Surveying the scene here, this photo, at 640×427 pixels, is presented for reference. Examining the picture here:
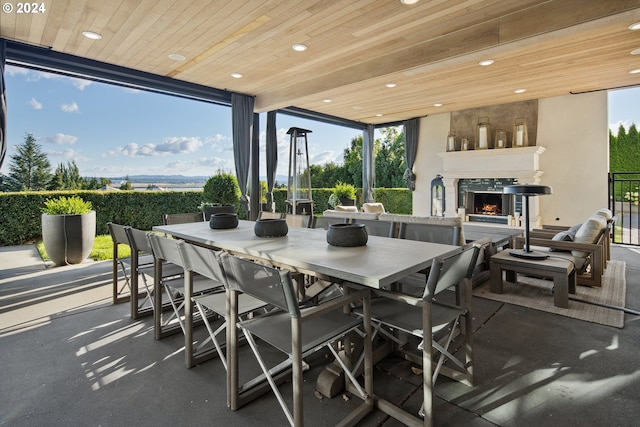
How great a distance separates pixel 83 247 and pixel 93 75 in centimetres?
→ 230

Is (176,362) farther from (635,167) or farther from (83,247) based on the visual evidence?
(635,167)

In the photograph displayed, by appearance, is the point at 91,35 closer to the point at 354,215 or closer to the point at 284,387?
the point at 354,215

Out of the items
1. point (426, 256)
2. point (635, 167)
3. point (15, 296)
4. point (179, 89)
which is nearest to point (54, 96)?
point (179, 89)

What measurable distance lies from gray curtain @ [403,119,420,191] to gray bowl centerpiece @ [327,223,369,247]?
697 centimetres

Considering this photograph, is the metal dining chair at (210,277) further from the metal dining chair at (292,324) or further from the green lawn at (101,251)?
the green lawn at (101,251)

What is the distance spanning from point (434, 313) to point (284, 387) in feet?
2.99

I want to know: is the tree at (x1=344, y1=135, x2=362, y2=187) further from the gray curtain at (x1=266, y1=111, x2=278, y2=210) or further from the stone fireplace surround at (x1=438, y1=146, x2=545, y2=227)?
the gray curtain at (x1=266, y1=111, x2=278, y2=210)

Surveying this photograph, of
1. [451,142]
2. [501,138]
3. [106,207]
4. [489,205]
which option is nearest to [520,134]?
[501,138]

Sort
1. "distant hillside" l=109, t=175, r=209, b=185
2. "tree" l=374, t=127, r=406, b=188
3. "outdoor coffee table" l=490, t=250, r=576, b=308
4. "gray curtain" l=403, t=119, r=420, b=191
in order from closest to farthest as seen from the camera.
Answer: "outdoor coffee table" l=490, t=250, r=576, b=308 < "distant hillside" l=109, t=175, r=209, b=185 < "gray curtain" l=403, t=119, r=420, b=191 < "tree" l=374, t=127, r=406, b=188

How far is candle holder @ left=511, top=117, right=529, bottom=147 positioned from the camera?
6789 mm

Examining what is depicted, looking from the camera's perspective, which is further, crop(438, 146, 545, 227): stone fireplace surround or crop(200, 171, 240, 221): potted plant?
crop(438, 146, 545, 227): stone fireplace surround

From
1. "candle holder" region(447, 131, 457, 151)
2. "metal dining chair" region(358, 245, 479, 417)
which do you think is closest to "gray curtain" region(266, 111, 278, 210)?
"candle holder" region(447, 131, 457, 151)

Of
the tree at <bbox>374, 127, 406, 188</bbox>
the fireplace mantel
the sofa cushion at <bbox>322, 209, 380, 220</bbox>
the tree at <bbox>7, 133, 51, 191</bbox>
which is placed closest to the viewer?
the sofa cushion at <bbox>322, 209, 380, 220</bbox>

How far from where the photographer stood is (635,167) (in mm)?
8594
